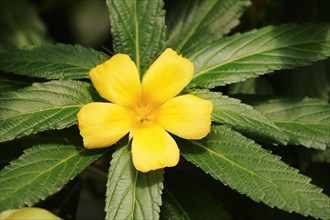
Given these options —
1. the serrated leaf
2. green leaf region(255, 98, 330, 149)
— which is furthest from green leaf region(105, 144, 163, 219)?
the serrated leaf

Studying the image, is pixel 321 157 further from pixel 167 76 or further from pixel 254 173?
pixel 167 76

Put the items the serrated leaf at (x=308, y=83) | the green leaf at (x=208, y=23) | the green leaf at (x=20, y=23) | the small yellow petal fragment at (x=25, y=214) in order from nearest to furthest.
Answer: the small yellow petal fragment at (x=25, y=214)
the green leaf at (x=208, y=23)
the serrated leaf at (x=308, y=83)
the green leaf at (x=20, y=23)

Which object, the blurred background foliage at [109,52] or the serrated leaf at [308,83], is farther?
the serrated leaf at [308,83]

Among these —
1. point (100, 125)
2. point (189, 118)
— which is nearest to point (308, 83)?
point (189, 118)

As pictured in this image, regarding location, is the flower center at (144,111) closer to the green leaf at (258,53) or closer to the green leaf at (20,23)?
the green leaf at (258,53)

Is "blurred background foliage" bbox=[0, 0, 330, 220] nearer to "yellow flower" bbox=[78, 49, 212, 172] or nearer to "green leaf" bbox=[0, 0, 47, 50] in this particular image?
"green leaf" bbox=[0, 0, 47, 50]

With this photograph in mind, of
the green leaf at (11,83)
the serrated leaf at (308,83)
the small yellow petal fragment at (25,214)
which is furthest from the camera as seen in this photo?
the serrated leaf at (308,83)

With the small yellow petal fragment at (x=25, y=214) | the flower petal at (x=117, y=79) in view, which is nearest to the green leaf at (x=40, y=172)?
the small yellow petal fragment at (x=25, y=214)
